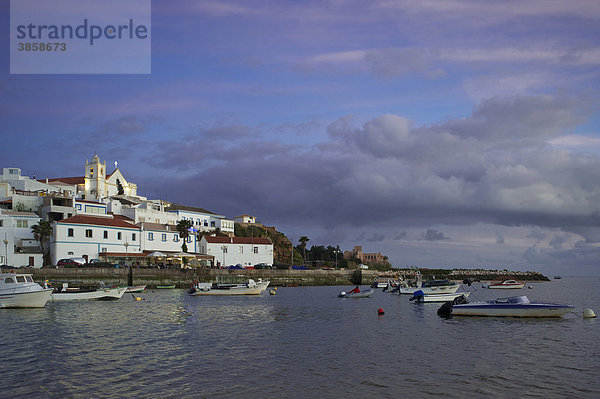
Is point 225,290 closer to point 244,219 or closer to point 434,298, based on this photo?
point 434,298

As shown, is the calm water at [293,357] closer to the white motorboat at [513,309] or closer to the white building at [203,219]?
the white motorboat at [513,309]

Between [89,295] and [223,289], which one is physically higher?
[89,295]

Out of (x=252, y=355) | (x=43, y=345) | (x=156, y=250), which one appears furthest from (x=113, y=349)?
(x=156, y=250)

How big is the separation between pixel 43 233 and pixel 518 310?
259ft

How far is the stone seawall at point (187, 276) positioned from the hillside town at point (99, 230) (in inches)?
268

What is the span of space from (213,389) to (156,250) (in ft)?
298

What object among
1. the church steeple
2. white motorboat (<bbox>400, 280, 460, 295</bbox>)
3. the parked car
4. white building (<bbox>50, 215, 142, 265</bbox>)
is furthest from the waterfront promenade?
the church steeple

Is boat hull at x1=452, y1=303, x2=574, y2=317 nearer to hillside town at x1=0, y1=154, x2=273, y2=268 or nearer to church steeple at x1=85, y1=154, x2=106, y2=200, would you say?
hillside town at x1=0, y1=154, x2=273, y2=268

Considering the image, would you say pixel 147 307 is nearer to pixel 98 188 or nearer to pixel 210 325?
pixel 210 325

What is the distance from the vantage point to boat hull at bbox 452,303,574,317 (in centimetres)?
4331

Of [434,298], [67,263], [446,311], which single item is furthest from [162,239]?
[446,311]

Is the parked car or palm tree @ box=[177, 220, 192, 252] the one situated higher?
palm tree @ box=[177, 220, 192, 252]

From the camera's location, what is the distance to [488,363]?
83.1 ft

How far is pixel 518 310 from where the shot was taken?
43.6 meters
